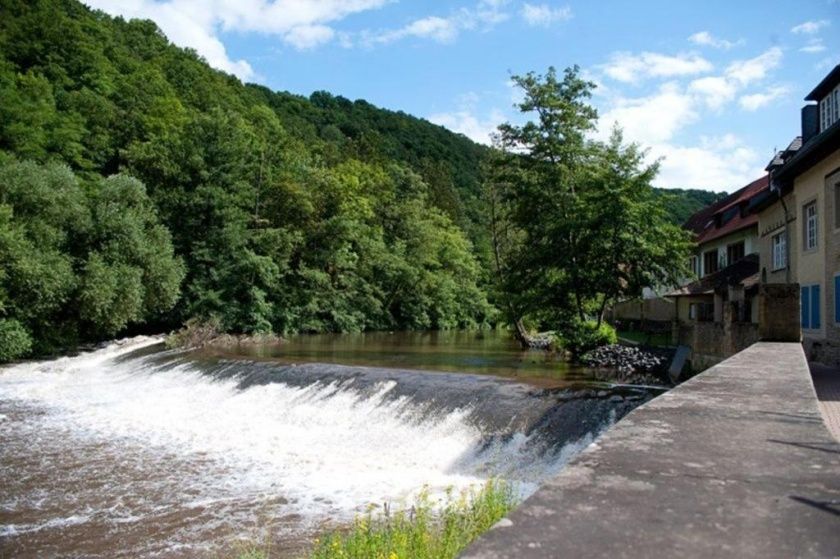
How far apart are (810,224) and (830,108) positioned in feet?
12.0

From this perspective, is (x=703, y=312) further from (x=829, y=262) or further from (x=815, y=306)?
→ (x=829, y=262)

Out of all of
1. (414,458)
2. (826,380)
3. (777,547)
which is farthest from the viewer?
(826,380)

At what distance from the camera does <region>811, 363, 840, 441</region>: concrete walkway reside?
9.16 meters

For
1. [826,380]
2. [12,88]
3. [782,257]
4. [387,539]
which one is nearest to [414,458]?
[387,539]

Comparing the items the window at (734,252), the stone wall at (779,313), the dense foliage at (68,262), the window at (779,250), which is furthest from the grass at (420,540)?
the window at (734,252)

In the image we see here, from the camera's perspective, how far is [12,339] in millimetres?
22375

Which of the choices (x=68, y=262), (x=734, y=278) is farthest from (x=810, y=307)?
(x=68, y=262)

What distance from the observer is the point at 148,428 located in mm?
14453

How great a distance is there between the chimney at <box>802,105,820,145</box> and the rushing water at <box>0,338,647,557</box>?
13976 mm

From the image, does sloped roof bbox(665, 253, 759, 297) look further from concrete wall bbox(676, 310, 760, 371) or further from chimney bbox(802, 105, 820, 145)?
chimney bbox(802, 105, 820, 145)

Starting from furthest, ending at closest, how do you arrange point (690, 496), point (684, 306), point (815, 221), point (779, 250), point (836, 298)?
point (684, 306) < point (779, 250) < point (815, 221) < point (836, 298) < point (690, 496)

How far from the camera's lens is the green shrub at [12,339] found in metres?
22.2

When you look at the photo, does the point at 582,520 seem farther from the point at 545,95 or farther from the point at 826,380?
the point at 545,95

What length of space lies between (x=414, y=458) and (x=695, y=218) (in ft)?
134
